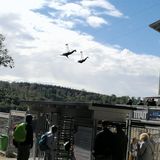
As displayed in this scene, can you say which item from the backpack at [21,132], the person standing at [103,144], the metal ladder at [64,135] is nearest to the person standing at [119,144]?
the person standing at [103,144]

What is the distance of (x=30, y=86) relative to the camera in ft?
543

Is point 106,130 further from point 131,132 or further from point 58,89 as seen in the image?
point 58,89

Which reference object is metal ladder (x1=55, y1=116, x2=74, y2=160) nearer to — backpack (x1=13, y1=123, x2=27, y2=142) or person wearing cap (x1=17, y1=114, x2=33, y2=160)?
person wearing cap (x1=17, y1=114, x2=33, y2=160)

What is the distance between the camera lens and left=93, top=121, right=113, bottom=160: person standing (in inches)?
530

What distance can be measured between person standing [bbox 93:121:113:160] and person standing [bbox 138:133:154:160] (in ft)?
2.87

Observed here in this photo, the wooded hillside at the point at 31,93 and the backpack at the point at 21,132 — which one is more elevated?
the wooded hillside at the point at 31,93

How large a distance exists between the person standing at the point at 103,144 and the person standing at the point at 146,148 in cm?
87

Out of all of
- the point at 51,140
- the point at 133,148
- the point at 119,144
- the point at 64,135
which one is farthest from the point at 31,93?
the point at 119,144

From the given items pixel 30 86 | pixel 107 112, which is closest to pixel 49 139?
pixel 107 112

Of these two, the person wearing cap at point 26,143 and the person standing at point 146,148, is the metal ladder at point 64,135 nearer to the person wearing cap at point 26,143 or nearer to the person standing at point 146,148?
the person wearing cap at point 26,143

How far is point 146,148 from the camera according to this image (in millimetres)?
13961

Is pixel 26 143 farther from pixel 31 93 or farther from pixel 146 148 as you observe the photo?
pixel 31 93

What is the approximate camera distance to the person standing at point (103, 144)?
1346 cm

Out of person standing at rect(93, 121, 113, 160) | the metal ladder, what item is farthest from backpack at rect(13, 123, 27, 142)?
person standing at rect(93, 121, 113, 160)
